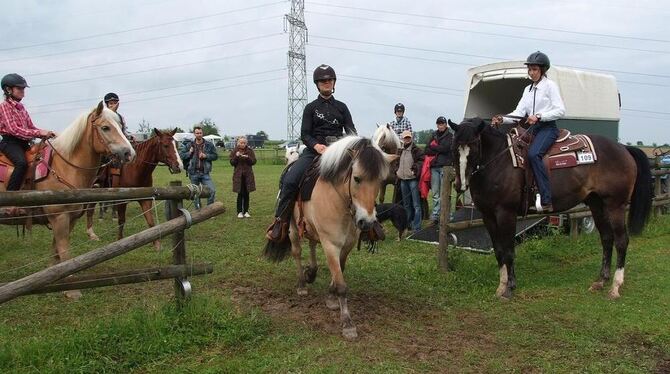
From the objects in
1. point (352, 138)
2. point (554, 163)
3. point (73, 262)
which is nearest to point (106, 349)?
point (73, 262)

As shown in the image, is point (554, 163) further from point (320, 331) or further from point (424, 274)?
point (320, 331)

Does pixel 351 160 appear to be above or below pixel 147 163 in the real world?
above

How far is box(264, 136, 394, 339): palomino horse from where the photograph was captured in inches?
179

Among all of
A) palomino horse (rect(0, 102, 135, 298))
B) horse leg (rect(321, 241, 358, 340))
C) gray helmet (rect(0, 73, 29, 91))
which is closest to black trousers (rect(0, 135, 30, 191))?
palomino horse (rect(0, 102, 135, 298))

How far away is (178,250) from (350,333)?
6.06 ft

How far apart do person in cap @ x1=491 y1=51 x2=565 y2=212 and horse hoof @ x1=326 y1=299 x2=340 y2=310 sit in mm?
2992

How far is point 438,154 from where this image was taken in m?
10.4

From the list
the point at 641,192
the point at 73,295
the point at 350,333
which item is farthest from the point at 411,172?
the point at 73,295

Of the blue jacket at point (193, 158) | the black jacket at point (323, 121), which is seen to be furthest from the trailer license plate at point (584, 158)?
the blue jacket at point (193, 158)

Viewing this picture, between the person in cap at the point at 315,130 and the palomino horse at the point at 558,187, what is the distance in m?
1.50

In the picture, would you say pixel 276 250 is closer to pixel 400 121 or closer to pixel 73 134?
pixel 73 134

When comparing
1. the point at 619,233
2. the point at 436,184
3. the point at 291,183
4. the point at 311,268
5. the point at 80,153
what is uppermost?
the point at 80,153

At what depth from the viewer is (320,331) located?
495cm

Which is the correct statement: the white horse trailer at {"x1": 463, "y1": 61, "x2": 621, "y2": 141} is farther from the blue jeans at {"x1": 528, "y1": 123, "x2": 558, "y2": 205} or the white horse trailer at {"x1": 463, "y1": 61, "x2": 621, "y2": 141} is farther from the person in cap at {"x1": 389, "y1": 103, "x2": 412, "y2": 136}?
the blue jeans at {"x1": 528, "y1": 123, "x2": 558, "y2": 205}
